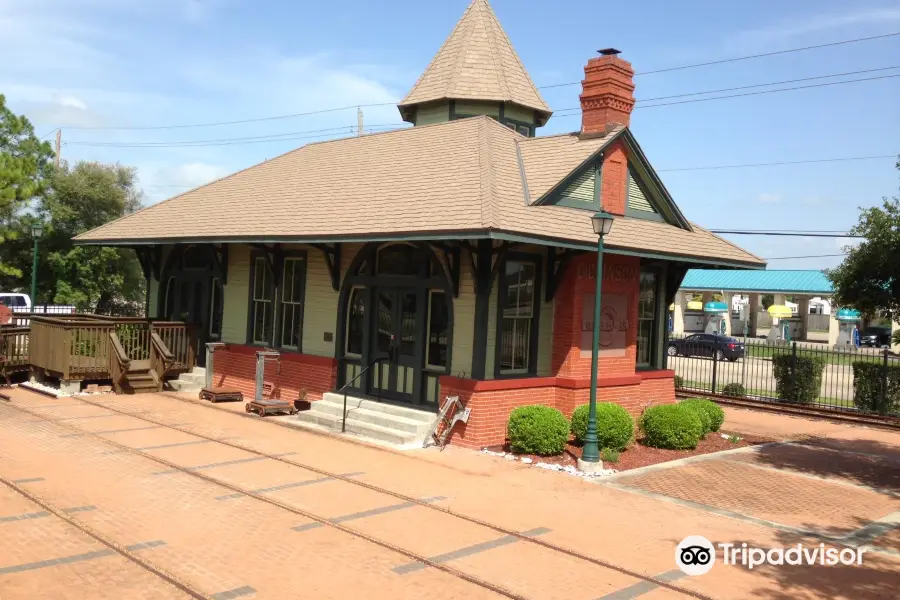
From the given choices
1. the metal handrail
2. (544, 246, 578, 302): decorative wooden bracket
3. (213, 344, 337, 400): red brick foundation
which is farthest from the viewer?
(213, 344, 337, 400): red brick foundation

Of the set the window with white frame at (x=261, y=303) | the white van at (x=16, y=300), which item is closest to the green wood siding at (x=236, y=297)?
the window with white frame at (x=261, y=303)

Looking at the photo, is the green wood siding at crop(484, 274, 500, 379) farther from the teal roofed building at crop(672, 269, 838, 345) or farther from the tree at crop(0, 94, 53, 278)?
the teal roofed building at crop(672, 269, 838, 345)

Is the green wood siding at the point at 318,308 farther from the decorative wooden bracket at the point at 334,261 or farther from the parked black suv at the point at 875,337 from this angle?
the parked black suv at the point at 875,337

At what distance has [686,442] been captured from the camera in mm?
14297

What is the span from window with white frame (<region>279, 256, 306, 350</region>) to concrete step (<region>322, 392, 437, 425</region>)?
216 cm

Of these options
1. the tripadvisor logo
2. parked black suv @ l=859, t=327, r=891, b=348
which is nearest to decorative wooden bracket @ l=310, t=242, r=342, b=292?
the tripadvisor logo

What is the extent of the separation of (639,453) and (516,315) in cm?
320

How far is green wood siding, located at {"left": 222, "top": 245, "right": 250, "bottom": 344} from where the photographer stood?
62.9 feet

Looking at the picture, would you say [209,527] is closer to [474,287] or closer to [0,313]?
[474,287]

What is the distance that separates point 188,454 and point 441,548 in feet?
18.0

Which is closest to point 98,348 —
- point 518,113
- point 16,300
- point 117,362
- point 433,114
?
point 117,362

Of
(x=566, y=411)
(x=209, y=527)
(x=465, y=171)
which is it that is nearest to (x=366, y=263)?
(x=465, y=171)

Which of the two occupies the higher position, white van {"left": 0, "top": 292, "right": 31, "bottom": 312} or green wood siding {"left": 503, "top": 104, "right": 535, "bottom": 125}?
green wood siding {"left": 503, "top": 104, "right": 535, "bottom": 125}

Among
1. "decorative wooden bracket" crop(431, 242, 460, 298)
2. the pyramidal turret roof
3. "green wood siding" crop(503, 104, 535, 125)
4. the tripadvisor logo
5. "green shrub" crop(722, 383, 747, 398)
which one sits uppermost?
the pyramidal turret roof
